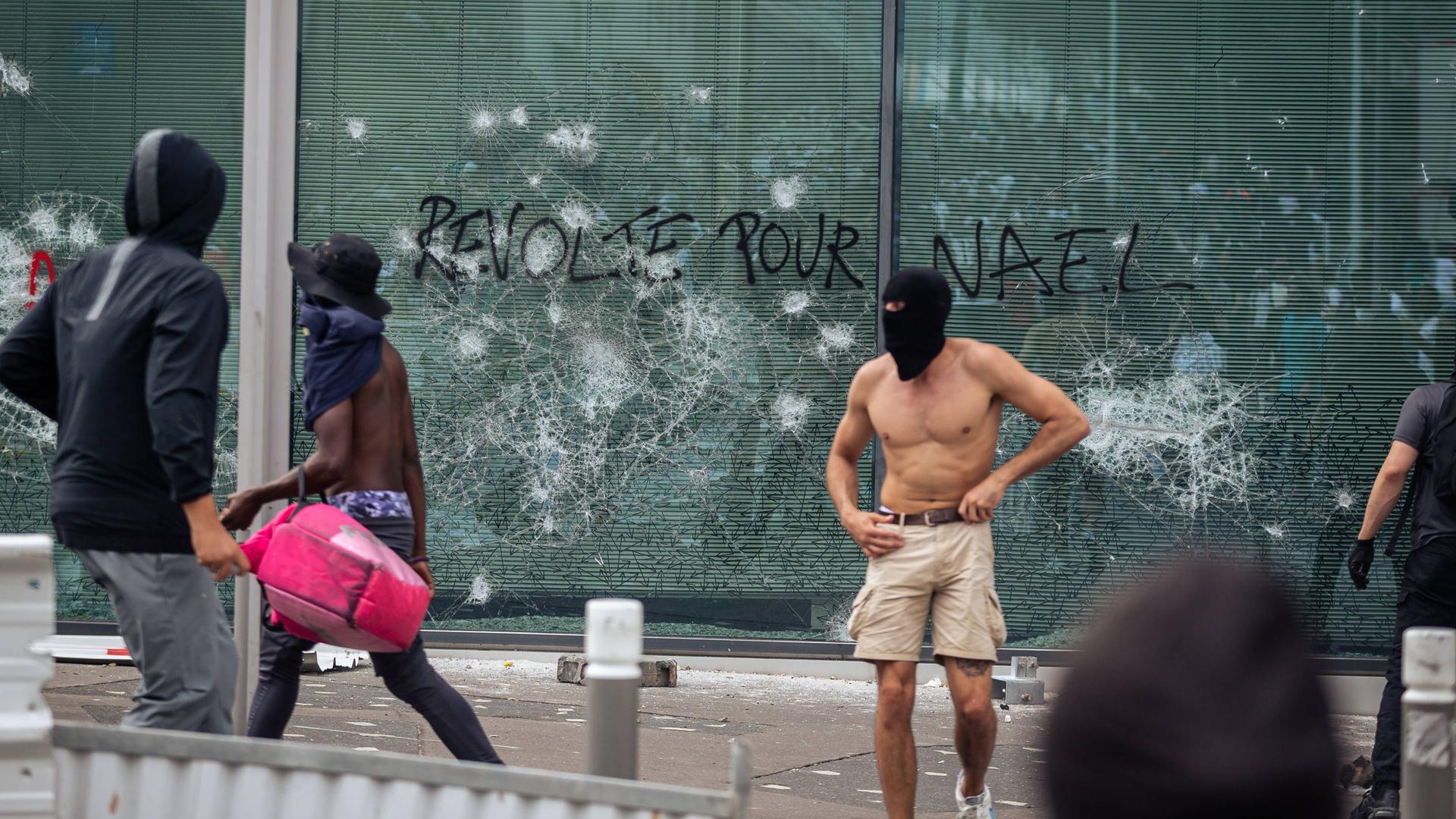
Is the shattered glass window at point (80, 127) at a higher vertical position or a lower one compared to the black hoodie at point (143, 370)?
higher

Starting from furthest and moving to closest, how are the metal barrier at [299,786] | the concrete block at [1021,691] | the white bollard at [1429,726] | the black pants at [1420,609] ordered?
1. the concrete block at [1021,691]
2. the black pants at [1420,609]
3. the white bollard at [1429,726]
4. the metal barrier at [299,786]

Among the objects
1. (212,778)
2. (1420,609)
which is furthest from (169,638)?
(1420,609)

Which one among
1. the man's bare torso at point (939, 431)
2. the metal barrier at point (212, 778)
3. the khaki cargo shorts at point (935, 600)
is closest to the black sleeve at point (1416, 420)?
the man's bare torso at point (939, 431)

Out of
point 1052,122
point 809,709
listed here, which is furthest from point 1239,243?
point 809,709

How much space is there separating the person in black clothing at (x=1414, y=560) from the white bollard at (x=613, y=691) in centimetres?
385

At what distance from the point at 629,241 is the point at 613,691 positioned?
20.0 ft

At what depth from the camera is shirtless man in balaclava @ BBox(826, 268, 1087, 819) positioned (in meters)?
5.17

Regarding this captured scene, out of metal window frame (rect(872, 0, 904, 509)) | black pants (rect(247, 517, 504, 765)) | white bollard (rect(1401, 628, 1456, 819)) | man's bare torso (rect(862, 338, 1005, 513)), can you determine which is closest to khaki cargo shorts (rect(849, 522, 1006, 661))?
man's bare torso (rect(862, 338, 1005, 513))

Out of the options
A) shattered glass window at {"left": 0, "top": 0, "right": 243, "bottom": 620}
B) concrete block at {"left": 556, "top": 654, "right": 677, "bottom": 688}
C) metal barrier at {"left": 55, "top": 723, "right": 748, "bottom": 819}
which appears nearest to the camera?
metal barrier at {"left": 55, "top": 723, "right": 748, "bottom": 819}

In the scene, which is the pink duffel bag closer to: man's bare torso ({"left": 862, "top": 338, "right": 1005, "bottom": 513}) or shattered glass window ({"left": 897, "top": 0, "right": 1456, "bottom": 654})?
man's bare torso ({"left": 862, "top": 338, "right": 1005, "bottom": 513})

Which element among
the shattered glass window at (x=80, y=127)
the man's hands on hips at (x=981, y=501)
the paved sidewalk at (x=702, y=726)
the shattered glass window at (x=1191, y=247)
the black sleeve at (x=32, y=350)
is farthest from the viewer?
the shattered glass window at (x=80, y=127)

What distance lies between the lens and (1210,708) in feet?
4.46

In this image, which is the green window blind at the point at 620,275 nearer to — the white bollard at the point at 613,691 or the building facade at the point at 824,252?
the building facade at the point at 824,252

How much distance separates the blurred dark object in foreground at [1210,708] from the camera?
1.35 meters
